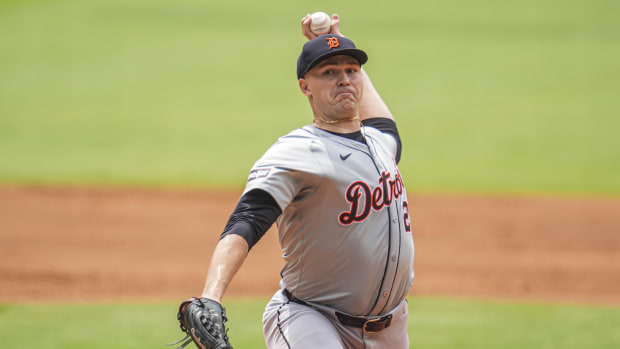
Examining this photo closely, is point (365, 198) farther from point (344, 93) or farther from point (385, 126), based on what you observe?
point (385, 126)

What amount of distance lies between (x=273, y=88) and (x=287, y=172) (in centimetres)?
1620

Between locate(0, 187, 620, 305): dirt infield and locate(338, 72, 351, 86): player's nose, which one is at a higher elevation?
locate(0, 187, 620, 305): dirt infield

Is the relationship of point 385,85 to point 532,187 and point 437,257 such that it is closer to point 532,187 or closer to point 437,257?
point 532,187

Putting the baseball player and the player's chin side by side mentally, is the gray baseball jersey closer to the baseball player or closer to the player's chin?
the baseball player

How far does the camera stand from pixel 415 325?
664 cm

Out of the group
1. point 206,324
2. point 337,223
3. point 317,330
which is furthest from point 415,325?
point 206,324

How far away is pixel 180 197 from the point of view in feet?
40.3

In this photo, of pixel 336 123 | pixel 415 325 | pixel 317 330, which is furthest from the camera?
pixel 415 325

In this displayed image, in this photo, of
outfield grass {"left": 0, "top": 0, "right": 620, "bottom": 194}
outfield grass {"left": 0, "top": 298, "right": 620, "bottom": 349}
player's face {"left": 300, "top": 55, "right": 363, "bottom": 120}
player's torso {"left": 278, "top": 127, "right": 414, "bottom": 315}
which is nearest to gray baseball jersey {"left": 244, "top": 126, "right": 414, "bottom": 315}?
player's torso {"left": 278, "top": 127, "right": 414, "bottom": 315}

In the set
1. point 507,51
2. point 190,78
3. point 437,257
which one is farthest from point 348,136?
point 507,51

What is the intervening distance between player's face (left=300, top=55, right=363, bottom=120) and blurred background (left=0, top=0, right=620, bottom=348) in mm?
3201

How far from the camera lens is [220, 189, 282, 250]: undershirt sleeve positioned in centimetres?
286

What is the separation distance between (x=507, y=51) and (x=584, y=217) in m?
10.9

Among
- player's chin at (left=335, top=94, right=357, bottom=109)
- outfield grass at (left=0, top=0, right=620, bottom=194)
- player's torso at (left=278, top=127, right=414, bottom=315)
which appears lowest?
player's torso at (left=278, top=127, right=414, bottom=315)
